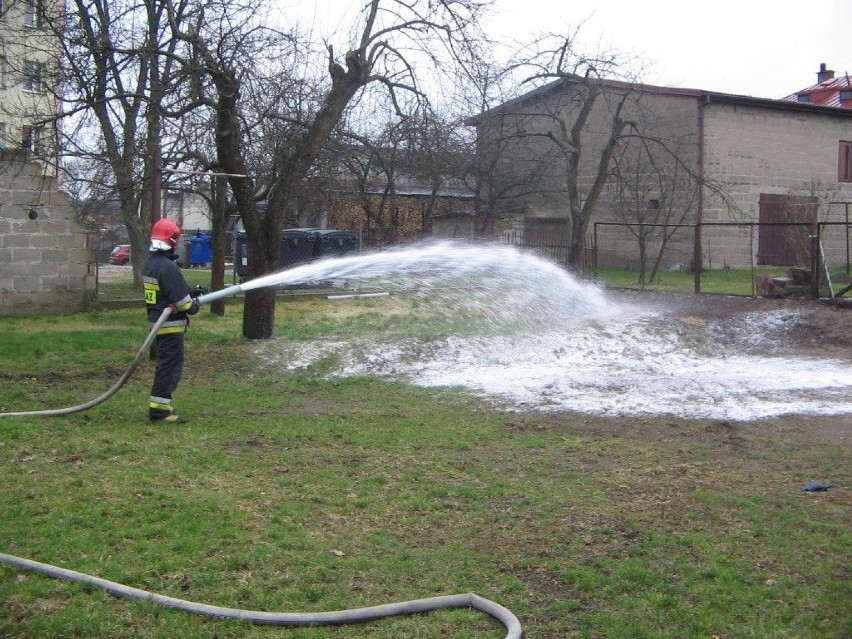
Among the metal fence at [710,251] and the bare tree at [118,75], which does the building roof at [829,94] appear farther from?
the bare tree at [118,75]

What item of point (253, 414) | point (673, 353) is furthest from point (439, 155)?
point (253, 414)

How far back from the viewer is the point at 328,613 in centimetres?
407

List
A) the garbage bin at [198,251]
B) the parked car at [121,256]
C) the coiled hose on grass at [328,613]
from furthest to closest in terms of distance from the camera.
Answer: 1. the parked car at [121,256]
2. the garbage bin at [198,251]
3. the coiled hose on grass at [328,613]

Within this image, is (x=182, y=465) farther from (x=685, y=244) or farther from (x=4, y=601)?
(x=685, y=244)

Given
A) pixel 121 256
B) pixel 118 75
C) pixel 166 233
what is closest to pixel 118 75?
pixel 118 75

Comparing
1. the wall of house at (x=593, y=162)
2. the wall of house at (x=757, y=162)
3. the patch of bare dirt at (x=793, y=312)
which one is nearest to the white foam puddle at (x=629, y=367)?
the patch of bare dirt at (x=793, y=312)

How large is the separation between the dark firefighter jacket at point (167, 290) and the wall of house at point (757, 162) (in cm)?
2052

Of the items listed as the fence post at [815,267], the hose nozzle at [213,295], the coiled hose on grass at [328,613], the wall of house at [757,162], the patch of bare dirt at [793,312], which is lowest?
the coiled hose on grass at [328,613]

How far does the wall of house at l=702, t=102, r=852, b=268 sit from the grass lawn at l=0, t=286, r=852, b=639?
65.2 feet

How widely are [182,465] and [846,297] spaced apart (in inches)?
537

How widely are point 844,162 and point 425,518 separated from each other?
1185 inches

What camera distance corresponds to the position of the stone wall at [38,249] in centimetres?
1561

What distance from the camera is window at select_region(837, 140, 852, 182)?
30672 mm

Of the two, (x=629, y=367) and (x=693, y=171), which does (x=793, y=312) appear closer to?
(x=629, y=367)
